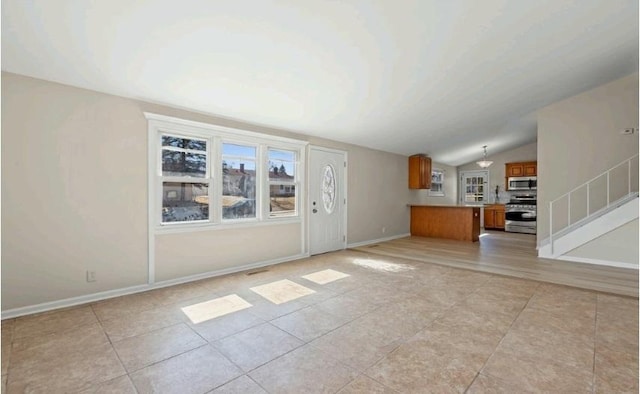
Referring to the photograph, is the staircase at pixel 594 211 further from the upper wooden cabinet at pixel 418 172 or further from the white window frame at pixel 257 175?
the white window frame at pixel 257 175

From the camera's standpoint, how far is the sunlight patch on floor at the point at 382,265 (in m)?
4.36

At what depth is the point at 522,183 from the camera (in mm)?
8773

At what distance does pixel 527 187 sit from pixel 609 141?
151 inches

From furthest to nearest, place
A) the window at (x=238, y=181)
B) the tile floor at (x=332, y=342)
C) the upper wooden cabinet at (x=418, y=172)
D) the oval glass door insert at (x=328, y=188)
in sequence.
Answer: the upper wooden cabinet at (x=418, y=172)
the oval glass door insert at (x=328, y=188)
the window at (x=238, y=181)
the tile floor at (x=332, y=342)

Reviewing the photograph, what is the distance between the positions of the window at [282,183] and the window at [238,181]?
342 mm

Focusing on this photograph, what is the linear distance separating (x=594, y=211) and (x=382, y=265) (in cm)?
432

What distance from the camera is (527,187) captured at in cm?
870

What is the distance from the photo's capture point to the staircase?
4.47 m

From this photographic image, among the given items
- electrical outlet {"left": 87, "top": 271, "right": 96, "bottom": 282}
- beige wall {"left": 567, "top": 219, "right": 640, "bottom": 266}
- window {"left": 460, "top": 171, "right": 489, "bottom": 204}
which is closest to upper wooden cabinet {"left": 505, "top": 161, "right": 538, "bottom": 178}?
window {"left": 460, "top": 171, "right": 489, "bottom": 204}

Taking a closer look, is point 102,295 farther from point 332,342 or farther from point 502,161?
point 502,161

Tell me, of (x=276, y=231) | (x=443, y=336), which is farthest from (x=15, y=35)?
(x=443, y=336)

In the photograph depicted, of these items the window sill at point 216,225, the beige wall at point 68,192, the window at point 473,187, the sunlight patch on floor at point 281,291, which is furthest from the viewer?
the window at point 473,187

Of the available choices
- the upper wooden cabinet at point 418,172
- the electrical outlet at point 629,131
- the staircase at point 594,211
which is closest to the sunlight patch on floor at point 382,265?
the staircase at point 594,211

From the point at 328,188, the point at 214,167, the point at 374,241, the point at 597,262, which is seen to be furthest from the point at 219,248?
the point at 597,262
